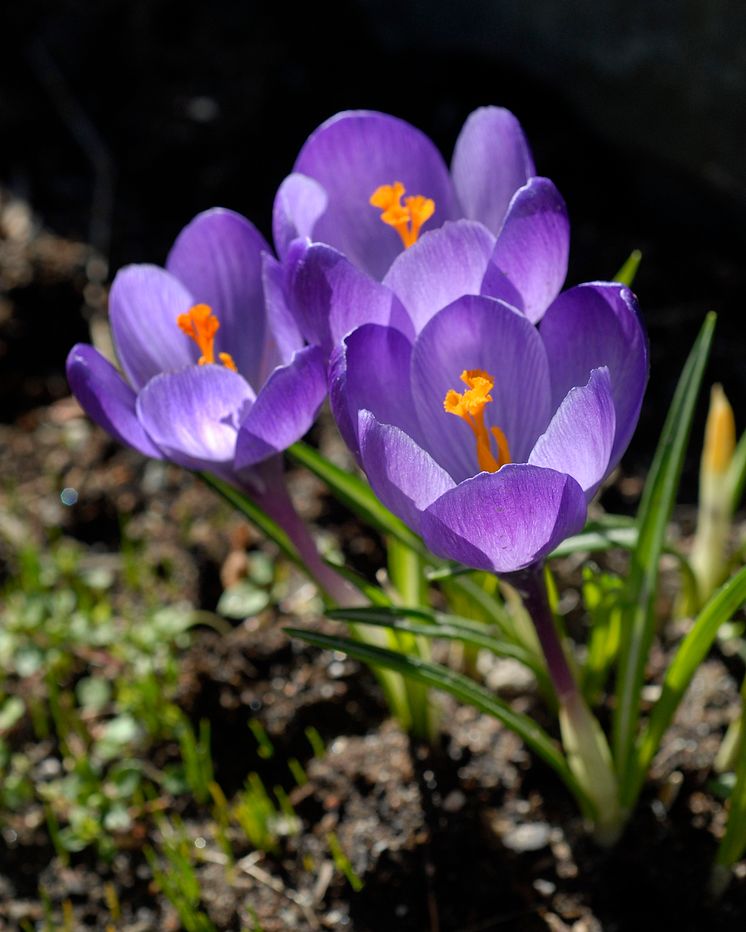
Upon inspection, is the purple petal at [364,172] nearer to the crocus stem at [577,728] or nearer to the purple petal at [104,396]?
the purple petal at [104,396]

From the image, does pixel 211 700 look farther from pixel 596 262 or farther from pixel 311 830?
pixel 596 262

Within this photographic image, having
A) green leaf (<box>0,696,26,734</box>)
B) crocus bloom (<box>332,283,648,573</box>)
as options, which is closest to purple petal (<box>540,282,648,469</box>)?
crocus bloom (<box>332,283,648,573</box>)

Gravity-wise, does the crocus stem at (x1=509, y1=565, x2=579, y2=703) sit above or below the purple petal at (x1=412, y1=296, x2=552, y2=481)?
below

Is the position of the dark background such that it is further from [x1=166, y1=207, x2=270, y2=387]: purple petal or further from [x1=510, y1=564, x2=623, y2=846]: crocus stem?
[x1=166, y1=207, x2=270, y2=387]: purple petal

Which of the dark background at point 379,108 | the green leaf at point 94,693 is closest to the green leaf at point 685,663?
the dark background at point 379,108

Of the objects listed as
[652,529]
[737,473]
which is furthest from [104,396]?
[737,473]

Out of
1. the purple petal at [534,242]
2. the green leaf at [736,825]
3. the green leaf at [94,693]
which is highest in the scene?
the purple petal at [534,242]

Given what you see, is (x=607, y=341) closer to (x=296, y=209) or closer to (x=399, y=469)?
(x=399, y=469)

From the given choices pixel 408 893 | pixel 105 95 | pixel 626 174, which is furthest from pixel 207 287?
pixel 105 95
